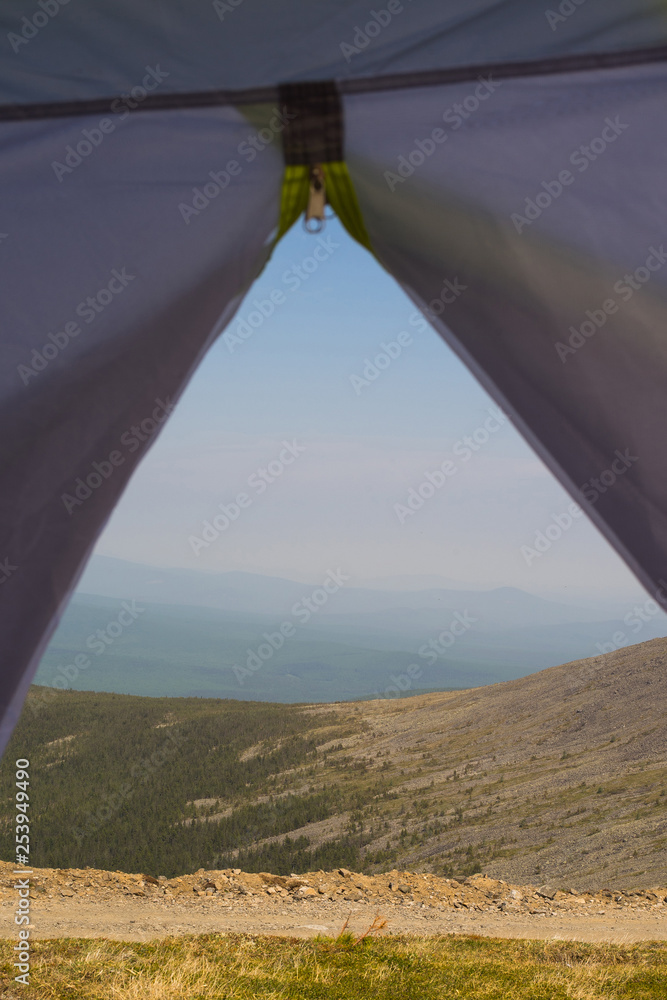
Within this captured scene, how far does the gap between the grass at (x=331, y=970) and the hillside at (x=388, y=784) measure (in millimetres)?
5401

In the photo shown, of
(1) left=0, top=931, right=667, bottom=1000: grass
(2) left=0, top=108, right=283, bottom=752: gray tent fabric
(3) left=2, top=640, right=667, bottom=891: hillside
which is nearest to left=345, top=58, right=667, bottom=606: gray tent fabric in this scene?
(2) left=0, top=108, right=283, bottom=752: gray tent fabric

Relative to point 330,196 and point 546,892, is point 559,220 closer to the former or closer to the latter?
point 330,196

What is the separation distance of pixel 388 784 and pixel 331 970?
15148 millimetres

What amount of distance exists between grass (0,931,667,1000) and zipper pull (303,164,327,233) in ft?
19.1

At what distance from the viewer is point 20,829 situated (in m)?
4.56

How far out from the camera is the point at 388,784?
21.4m

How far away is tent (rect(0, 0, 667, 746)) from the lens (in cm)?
209

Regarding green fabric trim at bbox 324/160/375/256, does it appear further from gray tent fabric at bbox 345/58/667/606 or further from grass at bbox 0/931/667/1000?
grass at bbox 0/931/667/1000

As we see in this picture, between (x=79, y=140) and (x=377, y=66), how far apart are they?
92 centimetres

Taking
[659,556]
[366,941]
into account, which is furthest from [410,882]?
[659,556]

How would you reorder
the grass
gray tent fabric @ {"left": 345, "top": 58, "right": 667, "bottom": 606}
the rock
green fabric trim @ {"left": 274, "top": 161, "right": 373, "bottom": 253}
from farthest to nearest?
the rock
the grass
green fabric trim @ {"left": 274, "top": 161, "right": 373, "bottom": 253}
gray tent fabric @ {"left": 345, "top": 58, "right": 667, "bottom": 606}

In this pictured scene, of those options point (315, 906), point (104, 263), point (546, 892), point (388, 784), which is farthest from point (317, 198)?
point (388, 784)

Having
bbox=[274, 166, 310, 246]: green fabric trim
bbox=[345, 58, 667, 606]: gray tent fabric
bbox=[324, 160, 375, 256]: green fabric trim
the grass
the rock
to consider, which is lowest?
the rock

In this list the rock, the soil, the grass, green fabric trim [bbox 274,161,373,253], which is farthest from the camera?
the rock
